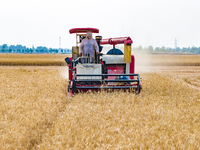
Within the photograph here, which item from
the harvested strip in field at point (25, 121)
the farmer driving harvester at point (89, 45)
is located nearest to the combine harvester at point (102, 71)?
the farmer driving harvester at point (89, 45)

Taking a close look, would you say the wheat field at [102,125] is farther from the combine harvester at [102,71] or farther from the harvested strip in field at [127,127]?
the combine harvester at [102,71]

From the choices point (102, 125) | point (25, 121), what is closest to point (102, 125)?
point (102, 125)

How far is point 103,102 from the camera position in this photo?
6.16 metres

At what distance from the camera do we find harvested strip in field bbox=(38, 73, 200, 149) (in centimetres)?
345

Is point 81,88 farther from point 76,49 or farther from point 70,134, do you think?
point 70,134

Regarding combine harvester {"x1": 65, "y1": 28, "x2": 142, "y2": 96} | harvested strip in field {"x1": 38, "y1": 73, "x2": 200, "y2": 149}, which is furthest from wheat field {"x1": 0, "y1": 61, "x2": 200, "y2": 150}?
combine harvester {"x1": 65, "y1": 28, "x2": 142, "y2": 96}

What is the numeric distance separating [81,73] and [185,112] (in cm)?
383

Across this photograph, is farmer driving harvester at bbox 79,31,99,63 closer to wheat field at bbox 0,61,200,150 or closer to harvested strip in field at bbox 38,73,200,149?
wheat field at bbox 0,61,200,150

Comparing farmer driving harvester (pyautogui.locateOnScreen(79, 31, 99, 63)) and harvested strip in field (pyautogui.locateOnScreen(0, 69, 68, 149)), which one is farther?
farmer driving harvester (pyautogui.locateOnScreen(79, 31, 99, 63))

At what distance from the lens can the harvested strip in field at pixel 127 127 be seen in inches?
136

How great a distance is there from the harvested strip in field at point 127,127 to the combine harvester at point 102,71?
4.34ft

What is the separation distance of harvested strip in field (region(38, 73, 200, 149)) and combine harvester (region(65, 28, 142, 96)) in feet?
4.34

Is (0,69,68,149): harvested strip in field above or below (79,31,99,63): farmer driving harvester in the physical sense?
below

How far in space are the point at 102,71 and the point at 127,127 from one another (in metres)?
4.73
